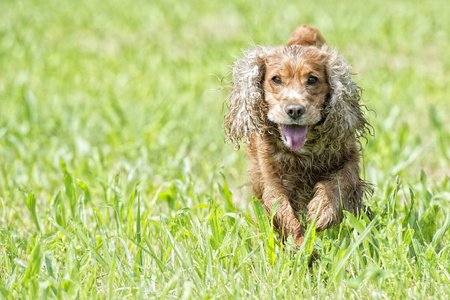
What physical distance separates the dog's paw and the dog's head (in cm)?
32

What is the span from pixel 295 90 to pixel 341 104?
0.87ft

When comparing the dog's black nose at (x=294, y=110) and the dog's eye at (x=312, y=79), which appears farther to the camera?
the dog's eye at (x=312, y=79)

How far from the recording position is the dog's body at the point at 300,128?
3430 mm

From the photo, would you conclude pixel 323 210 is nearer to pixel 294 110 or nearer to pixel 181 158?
pixel 294 110

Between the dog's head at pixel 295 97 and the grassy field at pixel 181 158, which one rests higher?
the dog's head at pixel 295 97

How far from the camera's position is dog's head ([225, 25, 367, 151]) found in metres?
3.39

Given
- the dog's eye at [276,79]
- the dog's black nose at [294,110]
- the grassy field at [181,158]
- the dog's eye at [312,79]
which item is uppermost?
the dog's eye at [312,79]

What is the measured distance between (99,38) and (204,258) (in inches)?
318

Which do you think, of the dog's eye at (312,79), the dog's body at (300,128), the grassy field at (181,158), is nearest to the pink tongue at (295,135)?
the dog's body at (300,128)

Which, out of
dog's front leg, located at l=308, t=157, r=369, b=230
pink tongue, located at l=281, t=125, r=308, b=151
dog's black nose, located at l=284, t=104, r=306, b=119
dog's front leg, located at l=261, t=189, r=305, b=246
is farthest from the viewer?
dog's front leg, located at l=261, t=189, r=305, b=246

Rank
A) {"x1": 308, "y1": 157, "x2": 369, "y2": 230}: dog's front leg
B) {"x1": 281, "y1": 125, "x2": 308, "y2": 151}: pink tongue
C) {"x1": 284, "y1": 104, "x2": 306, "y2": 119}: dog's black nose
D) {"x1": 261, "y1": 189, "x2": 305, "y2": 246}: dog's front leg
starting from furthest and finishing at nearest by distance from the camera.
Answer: {"x1": 261, "y1": 189, "x2": 305, "y2": 246}: dog's front leg < {"x1": 308, "y1": 157, "x2": 369, "y2": 230}: dog's front leg < {"x1": 281, "y1": 125, "x2": 308, "y2": 151}: pink tongue < {"x1": 284, "y1": 104, "x2": 306, "y2": 119}: dog's black nose

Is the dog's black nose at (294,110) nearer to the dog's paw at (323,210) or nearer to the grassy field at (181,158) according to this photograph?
the dog's paw at (323,210)

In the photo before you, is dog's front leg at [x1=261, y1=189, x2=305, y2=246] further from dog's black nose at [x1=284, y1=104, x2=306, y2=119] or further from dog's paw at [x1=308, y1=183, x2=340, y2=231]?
dog's black nose at [x1=284, y1=104, x2=306, y2=119]

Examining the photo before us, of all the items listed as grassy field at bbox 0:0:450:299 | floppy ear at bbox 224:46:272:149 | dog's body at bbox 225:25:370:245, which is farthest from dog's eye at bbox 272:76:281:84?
grassy field at bbox 0:0:450:299
